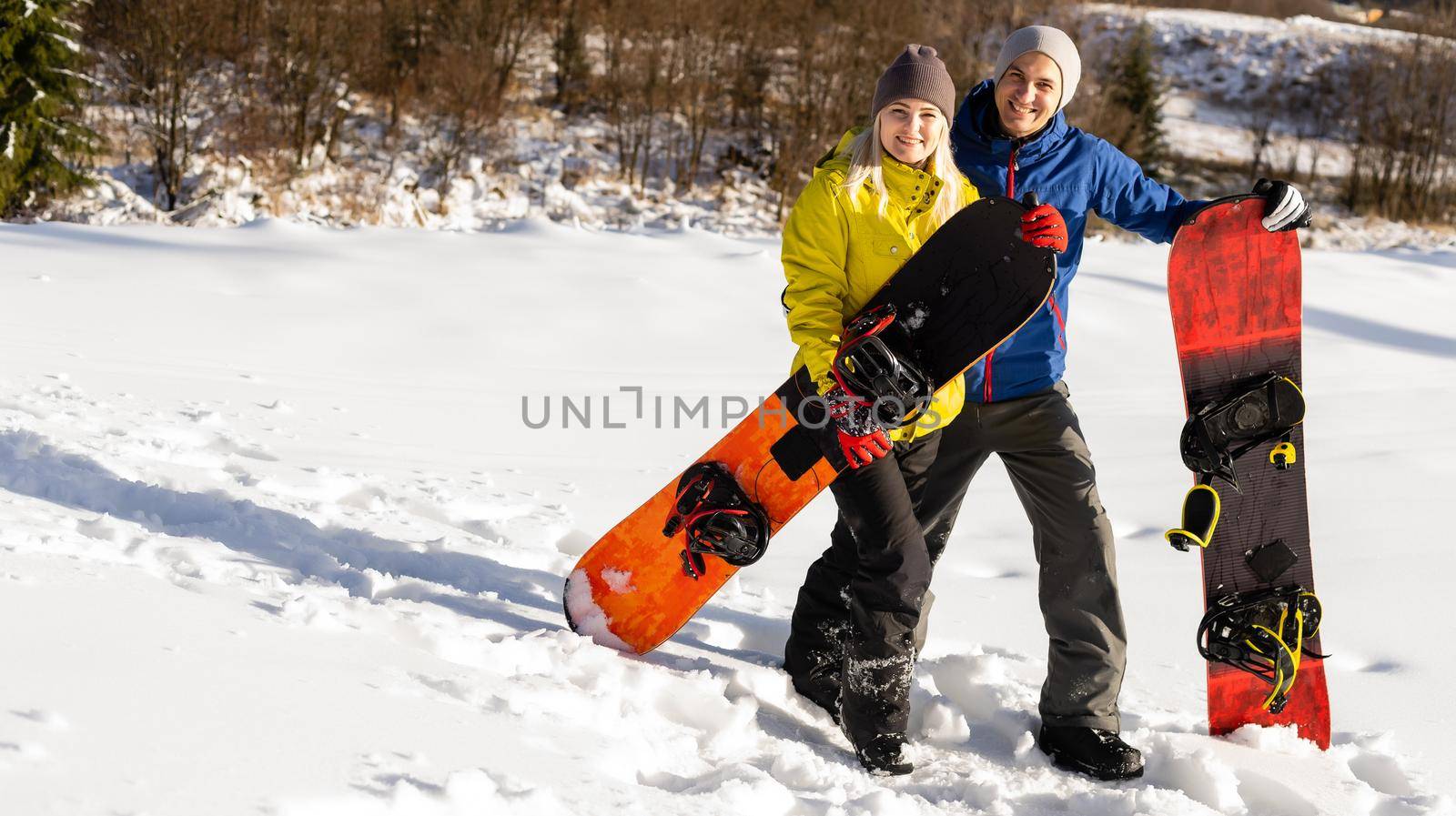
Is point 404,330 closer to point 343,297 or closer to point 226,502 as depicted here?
point 343,297

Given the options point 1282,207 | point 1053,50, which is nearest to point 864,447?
point 1053,50

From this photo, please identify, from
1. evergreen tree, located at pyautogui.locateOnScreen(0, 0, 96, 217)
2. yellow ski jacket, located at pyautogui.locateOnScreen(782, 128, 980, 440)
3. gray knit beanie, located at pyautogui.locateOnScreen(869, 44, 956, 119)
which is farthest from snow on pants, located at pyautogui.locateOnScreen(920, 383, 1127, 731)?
evergreen tree, located at pyautogui.locateOnScreen(0, 0, 96, 217)

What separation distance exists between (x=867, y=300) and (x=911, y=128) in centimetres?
37

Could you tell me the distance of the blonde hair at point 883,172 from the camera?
2225 mm

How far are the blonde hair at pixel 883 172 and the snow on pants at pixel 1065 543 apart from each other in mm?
448

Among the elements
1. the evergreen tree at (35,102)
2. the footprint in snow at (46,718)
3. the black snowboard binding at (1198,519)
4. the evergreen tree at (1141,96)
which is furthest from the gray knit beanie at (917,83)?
the evergreen tree at (1141,96)

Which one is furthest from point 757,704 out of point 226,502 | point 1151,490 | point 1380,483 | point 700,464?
point 1380,483

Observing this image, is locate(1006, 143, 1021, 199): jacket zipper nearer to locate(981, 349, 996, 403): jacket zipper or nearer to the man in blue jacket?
the man in blue jacket

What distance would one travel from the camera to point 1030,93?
2.32 meters

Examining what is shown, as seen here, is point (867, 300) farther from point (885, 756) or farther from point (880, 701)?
point (885, 756)

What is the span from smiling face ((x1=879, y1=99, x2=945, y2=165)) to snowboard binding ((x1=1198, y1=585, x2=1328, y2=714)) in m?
1.27

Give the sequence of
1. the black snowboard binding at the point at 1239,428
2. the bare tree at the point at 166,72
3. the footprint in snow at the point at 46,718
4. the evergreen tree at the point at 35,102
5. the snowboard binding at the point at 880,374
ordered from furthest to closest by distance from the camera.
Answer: the bare tree at the point at 166,72 < the evergreen tree at the point at 35,102 < the black snowboard binding at the point at 1239,428 < the snowboard binding at the point at 880,374 < the footprint in snow at the point at 46,718

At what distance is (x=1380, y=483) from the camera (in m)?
4.43

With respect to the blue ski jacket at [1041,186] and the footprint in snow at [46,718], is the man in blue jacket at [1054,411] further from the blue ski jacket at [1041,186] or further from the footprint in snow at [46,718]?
the footprint in snow at [46,718]
